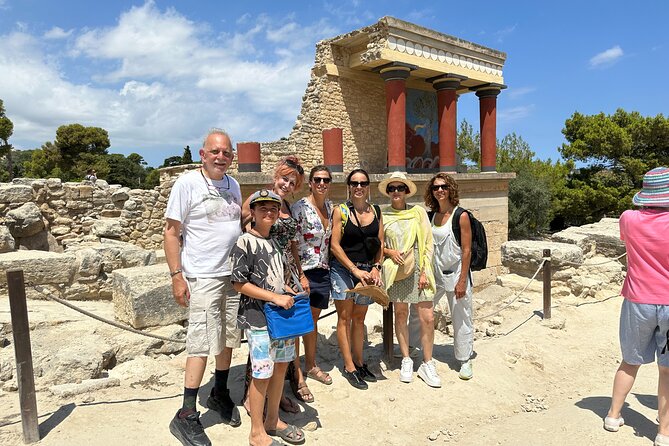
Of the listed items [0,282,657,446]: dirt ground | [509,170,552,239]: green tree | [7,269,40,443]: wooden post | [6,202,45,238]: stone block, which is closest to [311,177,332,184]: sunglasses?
[0,282,657,446]: dirt ground

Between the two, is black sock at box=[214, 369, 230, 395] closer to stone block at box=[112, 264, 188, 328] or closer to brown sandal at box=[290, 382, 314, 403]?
brown sandal at box=[290, 382, 314, 403]

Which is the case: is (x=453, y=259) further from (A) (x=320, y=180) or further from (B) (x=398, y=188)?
(A) (x=320, y=180)

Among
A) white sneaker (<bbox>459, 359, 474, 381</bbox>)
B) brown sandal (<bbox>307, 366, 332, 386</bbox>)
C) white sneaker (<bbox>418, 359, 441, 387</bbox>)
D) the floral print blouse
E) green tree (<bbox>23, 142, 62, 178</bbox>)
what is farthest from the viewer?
green tree (<bbox>23, 142, 62, 178</bbox>)

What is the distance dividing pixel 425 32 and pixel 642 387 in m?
9.96

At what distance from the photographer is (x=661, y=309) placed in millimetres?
3023

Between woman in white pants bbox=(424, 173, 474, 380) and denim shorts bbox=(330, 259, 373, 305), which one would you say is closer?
denim shorts bbox=(330, 259, 373, 305)

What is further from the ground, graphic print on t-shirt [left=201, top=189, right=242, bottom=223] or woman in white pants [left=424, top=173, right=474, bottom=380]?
graphic print on t-shirt [left=201, top=189, right=242, bottom=223]

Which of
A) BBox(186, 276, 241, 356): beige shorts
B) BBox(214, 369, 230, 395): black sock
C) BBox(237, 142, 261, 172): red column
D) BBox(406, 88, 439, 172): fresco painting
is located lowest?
BBox(214, 369, 230, 395): black sock

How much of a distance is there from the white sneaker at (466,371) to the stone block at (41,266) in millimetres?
5429

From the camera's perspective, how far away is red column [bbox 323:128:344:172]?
888 centimetres

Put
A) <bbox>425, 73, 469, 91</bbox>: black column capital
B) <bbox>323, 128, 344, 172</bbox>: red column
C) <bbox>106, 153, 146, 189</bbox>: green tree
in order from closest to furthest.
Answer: <bbox>323, 128, 344, 172</bbox>: red column, <bbox>425, 73, 469, 91</bbox>: black column capital, <bbox>106, 153, 146, 189</bbox>: green tree

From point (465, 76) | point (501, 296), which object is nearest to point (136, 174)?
point (465, 76)

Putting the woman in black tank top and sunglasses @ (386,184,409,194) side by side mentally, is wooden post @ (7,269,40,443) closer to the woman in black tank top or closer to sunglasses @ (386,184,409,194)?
the woman in black tank top

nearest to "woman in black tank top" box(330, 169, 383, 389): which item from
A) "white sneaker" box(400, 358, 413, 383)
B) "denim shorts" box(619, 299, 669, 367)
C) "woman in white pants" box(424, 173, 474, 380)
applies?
"white sneaker" box(400, 358, 413, 383)
